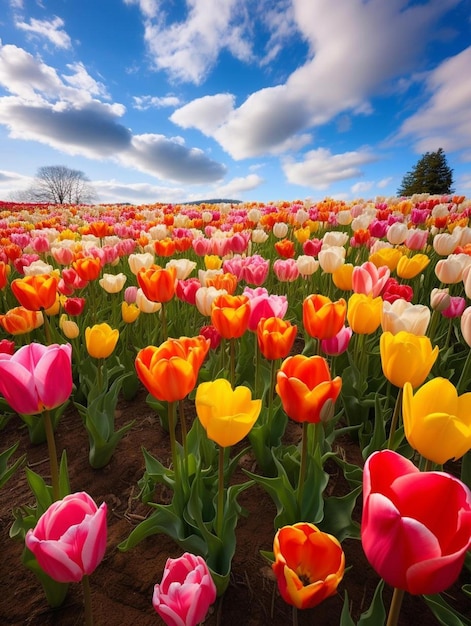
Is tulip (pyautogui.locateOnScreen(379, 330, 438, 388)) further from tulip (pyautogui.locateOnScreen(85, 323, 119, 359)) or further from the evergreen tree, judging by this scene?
the evergreen tree

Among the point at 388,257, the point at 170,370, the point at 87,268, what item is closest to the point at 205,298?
the point at 87,268

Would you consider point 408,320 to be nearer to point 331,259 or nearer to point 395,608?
point 395,608

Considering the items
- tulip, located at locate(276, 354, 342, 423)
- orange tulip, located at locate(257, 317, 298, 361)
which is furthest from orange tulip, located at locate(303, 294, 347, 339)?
tulip, located at locate(276, 354, 342, 423)

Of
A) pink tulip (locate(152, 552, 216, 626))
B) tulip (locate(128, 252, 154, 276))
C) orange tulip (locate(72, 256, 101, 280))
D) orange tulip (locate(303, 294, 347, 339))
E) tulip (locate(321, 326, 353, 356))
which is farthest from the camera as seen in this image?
tulip (locate(128, 252, 154, 276))

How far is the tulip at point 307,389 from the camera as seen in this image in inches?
47.1

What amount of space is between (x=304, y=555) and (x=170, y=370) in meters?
0.68

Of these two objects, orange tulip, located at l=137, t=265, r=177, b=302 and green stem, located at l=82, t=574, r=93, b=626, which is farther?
orange tulip, located at l=137, t=265, r=177, b=302

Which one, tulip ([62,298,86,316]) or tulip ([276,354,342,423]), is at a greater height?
tulip ([276,354,342,423])

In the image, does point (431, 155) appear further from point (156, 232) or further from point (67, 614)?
point (67, 614)

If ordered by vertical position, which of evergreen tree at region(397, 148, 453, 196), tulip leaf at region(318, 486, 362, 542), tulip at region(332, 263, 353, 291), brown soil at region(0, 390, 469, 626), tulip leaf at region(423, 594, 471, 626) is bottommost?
brown soil at region(0, 390, 469, 626)

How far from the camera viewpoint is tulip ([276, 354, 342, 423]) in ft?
3.93

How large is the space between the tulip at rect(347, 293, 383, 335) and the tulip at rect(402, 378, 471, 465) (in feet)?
2.93

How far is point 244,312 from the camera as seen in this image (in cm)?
173

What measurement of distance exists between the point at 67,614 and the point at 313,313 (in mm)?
1598
